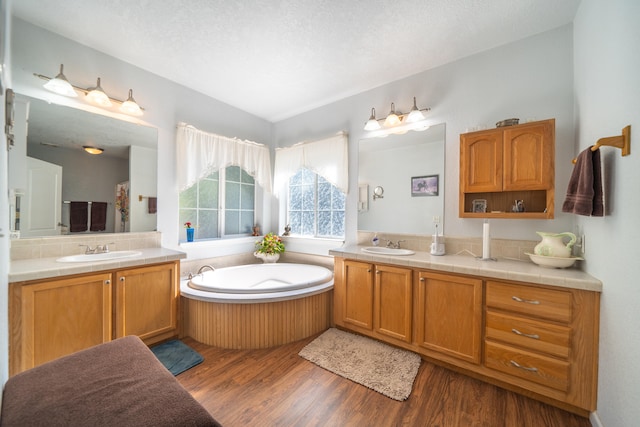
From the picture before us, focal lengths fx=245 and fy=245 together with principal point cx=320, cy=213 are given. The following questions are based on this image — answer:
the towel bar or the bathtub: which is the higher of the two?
the towel bar

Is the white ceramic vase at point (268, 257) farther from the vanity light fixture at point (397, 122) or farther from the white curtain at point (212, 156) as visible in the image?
the vanity light fixture at point (397, 122)

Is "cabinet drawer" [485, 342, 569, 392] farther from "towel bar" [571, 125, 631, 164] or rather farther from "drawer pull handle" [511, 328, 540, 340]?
"towel bar" [571, 125, 631, 164]

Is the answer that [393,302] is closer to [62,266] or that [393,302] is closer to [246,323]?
[246,323]

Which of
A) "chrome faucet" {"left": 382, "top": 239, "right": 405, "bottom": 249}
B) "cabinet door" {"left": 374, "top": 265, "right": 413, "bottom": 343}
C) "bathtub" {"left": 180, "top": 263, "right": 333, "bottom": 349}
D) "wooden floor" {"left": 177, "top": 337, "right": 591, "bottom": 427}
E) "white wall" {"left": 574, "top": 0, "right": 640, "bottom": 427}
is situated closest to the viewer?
"white wall" {"left": 574, "top": 0, "right": 640, "bottom": 427}

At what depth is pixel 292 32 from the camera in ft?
6.58

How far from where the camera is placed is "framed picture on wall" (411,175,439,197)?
252 centimetres

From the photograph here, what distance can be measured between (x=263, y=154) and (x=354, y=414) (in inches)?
129

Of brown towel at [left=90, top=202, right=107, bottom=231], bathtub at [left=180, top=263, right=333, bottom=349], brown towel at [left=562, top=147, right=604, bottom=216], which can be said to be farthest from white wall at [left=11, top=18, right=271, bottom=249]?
brown towel at [left=562, top=147, right=604, bottom=216]

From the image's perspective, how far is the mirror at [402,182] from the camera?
2521mm

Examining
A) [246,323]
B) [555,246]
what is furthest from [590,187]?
[246,323]

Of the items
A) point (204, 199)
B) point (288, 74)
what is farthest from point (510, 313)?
point (204, 199)

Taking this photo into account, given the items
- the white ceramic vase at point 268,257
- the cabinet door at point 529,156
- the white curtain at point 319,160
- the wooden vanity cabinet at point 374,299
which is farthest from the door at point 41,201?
the cabinet door at point 529,156

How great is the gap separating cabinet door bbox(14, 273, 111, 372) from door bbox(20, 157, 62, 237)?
66 cm

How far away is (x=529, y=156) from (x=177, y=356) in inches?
131
